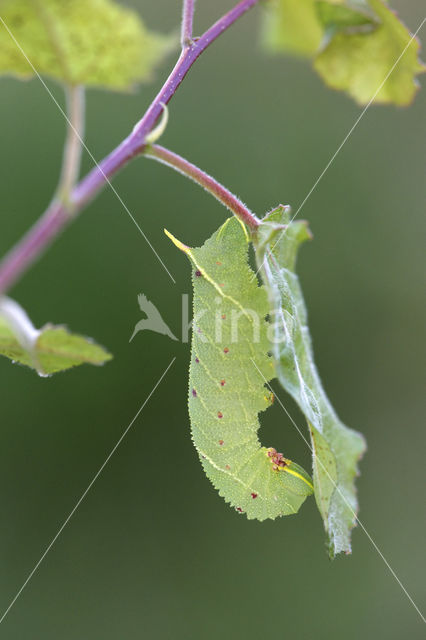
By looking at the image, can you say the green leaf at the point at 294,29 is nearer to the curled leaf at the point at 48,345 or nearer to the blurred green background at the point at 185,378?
the curled leaf at the point at 48,345

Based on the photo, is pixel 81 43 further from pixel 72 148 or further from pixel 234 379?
pixel 234 379

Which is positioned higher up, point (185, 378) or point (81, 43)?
point (185, 378)

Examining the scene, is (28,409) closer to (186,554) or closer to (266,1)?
(186,554)

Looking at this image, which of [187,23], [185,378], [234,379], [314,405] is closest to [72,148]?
[187,23]

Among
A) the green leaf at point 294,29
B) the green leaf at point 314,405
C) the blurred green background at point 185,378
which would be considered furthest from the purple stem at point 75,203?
the blurred green background at point 185,378

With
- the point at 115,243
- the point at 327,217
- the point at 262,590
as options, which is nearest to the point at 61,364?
the point at 115,243
